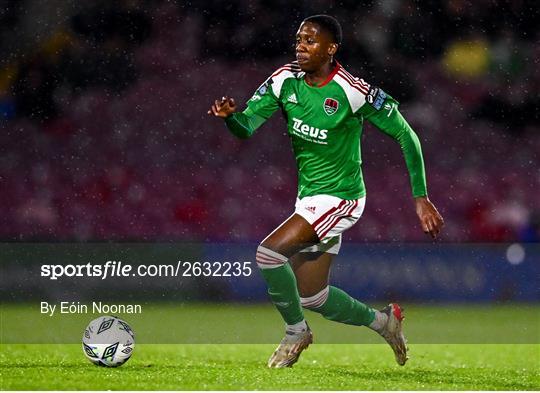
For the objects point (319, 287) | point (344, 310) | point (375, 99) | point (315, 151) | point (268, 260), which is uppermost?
point (375, 99)

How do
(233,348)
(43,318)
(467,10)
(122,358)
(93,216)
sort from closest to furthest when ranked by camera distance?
(122,358)
(233,348)
(43,318)
(93,216)
(467,10)

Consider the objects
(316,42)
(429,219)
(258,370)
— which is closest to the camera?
(429,219)

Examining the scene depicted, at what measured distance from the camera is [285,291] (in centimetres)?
660

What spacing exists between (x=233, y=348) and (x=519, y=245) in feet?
21.3

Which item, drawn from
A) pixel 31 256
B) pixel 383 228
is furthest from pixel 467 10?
pixel 31 256

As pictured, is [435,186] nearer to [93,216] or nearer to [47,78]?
[93,216]

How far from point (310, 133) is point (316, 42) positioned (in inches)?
23.8

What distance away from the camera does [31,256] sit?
12898 millimetres

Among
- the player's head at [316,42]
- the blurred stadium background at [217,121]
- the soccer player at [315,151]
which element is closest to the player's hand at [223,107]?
the soccer player at [315,151]

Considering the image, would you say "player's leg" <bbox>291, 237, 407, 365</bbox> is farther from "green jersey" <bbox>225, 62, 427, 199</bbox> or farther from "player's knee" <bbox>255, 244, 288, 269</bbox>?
"green jersey" <bbox>225, 62, 427, 199</bbox>

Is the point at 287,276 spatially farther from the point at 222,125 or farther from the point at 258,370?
the point at 222,125

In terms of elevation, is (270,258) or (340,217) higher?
(340,217)

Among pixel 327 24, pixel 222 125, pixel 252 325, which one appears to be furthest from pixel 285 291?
pixel 222 125

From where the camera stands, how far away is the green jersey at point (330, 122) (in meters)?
6.56
